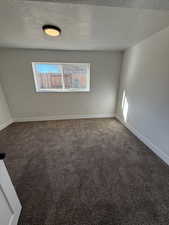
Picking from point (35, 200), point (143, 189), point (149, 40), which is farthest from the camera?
point (149, 40)

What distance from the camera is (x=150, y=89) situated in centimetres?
210

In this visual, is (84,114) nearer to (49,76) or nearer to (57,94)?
(57,94)

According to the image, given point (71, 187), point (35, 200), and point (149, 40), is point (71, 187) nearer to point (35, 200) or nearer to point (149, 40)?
point (35, 200)

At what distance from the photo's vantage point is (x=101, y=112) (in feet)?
12.4

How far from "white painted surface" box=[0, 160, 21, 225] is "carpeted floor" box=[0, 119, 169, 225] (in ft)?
0.59

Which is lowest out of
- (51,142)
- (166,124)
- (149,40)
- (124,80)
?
(51,142)

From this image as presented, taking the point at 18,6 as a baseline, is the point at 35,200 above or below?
below

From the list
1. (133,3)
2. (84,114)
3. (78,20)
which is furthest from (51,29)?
(84,114)

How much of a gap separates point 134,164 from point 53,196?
133 cm

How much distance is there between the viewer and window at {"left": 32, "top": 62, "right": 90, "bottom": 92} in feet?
10.5

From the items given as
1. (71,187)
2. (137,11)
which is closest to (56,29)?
(137,11)

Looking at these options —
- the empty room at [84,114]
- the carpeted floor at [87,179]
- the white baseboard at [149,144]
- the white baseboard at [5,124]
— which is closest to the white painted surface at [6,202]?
the empty room at [84,114]

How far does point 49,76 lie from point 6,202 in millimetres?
3113

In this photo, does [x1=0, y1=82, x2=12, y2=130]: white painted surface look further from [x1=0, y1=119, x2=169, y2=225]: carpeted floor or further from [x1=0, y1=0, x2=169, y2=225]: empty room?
[x1=0, y1=119, x2=169, y2=225]: carpeted floor
